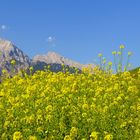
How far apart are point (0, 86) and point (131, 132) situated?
30.2 feet

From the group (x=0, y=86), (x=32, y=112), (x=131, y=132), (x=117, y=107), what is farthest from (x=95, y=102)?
(x=0, y=86)

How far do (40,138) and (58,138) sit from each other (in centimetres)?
42

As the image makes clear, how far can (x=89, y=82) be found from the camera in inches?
773

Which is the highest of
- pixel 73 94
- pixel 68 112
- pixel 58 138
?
pixel 73 94

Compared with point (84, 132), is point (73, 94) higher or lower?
higher

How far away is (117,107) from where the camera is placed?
14.4m

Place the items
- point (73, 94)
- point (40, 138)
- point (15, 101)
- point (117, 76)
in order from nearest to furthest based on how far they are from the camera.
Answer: point (40, 138)
point (15, 101)
point (73, 94)
point (117, 76)

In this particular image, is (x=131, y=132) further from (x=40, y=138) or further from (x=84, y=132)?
(x=40, y=138)

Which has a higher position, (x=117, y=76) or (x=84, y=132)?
(x=117, y=76)

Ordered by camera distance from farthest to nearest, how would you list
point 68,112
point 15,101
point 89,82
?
1. point 89,82
2. point 15,101
3. point 68,112

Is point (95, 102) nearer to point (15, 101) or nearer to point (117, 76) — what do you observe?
point (15, 101)

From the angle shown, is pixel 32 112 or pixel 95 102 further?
pixel 95 102


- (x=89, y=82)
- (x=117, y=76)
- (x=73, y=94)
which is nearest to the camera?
(x=73, y=94)

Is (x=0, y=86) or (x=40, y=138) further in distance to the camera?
(x=0, y=86)
